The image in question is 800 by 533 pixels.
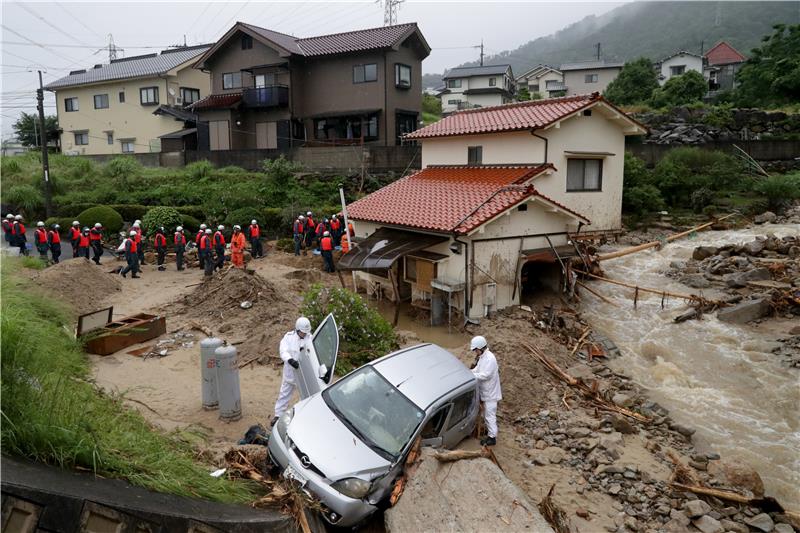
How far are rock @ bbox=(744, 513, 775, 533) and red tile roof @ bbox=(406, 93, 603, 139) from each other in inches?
486

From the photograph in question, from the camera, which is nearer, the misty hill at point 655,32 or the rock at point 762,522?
the rock at point 762,522

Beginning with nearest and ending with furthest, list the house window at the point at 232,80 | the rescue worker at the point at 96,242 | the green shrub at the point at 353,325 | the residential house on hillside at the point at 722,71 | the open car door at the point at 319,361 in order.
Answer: the open car door at the point at 319,361 → the green shrub at the point at 353,325 → the rescue worker at the point at 96,242 → the house window at the point at 232,80 → the residential house on hillside at the point at 722,71

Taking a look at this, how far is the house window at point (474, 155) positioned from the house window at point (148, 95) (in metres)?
28.4

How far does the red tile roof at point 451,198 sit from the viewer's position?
1505 centimetres

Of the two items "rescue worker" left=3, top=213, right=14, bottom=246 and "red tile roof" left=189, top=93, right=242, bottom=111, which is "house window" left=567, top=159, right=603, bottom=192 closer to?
"rescue worker" left=3, top=213, right=14, bottom=246

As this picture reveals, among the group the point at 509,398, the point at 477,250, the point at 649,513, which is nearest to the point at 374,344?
the point at 509,398

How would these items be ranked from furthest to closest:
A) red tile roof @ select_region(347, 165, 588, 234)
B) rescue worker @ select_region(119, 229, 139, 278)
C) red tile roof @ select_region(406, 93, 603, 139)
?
rescue worker @ select_region(119, 229, 139, 278), red tile roof @ select_region(406, 93, 603, 139), red tile roof @ select_region(347, 165, 588, 234)

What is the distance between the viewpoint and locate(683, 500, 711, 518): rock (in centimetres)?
720

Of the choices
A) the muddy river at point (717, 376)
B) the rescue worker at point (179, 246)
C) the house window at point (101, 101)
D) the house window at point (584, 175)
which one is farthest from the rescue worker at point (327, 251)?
the house window at point (101, 101)

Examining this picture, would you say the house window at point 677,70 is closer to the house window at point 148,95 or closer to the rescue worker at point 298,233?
the rescue worker at point 298,233

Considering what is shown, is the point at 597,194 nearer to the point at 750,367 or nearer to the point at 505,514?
the point at 750,367

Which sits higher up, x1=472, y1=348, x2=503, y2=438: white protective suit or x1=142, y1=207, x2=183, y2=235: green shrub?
x1=142, y1=207, x2=183, y2=235: green shrub

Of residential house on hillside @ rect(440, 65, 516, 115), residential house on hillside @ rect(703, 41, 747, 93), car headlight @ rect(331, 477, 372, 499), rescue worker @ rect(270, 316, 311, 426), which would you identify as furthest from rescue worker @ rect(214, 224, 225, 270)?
residential house on hillside @ rect(703, 41, 747, 93)

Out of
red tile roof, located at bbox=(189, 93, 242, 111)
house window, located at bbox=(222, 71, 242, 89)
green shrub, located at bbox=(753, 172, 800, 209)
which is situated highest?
house window, located at bbox=(222, 71, 242, 89)
